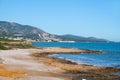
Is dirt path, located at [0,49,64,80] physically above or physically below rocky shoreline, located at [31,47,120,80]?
above

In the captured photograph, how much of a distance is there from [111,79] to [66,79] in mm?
5180

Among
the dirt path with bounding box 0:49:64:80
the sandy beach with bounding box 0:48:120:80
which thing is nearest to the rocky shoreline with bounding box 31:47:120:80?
the sandy beach with bounding box 0:48:120:80

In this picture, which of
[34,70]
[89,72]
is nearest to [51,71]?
[34,70]

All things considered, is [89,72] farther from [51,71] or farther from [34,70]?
[34,70]

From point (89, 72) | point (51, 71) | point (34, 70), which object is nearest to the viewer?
point (51, 71)

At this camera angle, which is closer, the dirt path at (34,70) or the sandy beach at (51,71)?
the dirt path at (34,70)

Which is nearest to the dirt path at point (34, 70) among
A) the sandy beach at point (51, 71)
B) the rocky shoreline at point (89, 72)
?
the sandy beach at point (51, 71)

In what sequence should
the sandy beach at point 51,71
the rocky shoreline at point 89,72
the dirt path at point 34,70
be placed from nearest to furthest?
the dirt path at point 34,70, the sandy beach at point 51,71, the rocky shoreline at point 89,72

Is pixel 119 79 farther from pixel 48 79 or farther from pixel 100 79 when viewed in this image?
pixel 48 79

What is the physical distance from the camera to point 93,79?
111 feet

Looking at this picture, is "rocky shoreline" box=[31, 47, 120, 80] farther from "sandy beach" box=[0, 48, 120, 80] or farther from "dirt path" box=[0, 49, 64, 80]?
"dirt path" box=[0, 49, 64, 80]

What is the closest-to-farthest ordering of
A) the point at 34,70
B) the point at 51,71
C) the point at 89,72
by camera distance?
the point at 51,71 < the point at 34,70 < the point at 89,72

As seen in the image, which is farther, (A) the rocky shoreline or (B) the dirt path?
(A) the rocky shoreline

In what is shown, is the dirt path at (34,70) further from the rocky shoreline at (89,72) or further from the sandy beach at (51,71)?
the rocky shoreline at (89,72)
